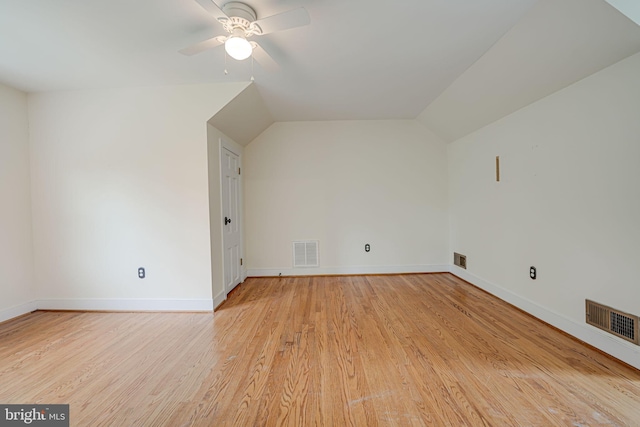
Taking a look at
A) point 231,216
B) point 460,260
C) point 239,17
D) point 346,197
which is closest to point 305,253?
point 346,197

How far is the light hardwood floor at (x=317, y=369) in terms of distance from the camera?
4.25 ft

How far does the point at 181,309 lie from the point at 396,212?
321 cm

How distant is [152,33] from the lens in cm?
179

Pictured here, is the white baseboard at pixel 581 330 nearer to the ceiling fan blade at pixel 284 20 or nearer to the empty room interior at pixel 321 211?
the empty room interior at pixel 321 211

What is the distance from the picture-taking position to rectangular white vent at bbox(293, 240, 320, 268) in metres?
3.84

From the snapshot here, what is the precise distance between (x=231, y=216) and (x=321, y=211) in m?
1.36

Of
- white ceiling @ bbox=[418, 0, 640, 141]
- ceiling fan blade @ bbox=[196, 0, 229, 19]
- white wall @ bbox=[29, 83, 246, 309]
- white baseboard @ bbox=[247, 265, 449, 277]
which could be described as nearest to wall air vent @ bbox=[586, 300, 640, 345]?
white ceiling @ bbox=[418, 0, 640, 141]

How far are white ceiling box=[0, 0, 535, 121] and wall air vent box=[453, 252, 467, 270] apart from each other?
7.79 feet

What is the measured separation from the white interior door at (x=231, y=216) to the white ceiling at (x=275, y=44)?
3.52 feet

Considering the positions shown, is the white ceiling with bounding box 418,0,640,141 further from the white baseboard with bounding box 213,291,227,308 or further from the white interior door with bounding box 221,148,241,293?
the white baseboard with bounding box 213,291,227,308

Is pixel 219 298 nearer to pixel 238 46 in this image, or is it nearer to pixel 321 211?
pixel 321 211

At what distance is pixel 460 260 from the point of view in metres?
3.63

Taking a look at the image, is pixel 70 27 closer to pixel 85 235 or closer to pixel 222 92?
pixel 222 92

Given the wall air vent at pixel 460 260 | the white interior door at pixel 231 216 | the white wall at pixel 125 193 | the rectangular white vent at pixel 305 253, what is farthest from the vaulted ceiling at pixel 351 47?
the rectangular white vent at pixel 305 253
